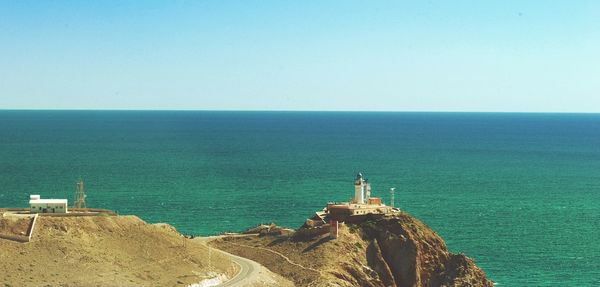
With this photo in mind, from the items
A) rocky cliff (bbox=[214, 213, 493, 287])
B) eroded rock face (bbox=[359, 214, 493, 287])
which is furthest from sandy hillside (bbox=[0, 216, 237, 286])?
eroded rock face (bbox=[359, 214, 493, 287])

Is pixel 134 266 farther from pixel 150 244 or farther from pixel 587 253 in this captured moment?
pixel 587 253

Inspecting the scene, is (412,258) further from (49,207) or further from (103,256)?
(49,207)

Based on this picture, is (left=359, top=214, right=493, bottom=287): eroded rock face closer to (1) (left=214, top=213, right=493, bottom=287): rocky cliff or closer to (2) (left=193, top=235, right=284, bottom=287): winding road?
(1) (left=214, top=213, right=493, bottom=287): rocky cliff

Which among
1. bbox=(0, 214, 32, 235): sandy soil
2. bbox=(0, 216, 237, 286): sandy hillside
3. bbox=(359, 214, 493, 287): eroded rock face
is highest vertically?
bbox=(0, 214, 32, 235): sandy soil

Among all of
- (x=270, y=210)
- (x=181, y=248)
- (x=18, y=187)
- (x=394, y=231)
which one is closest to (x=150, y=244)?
(x=181, y=248)

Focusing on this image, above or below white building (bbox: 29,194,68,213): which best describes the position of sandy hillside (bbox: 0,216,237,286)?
below

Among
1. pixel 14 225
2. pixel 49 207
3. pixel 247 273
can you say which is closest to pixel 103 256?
pixel 14 225
